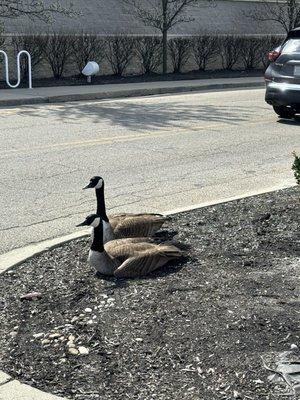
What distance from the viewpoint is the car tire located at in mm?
14047

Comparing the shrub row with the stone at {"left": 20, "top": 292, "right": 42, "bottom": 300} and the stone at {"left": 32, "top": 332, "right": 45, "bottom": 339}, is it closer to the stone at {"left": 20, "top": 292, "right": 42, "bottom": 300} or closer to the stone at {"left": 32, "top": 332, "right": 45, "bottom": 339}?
the stone at {"left": 20, "top": 292, "right": 42, "bottom": 300}

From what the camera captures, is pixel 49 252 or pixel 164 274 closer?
pixel 164 274

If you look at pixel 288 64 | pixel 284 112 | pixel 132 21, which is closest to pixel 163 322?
pixel 288 64

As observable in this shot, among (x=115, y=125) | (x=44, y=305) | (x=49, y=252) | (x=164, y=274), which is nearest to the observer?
(x=44, y=305)

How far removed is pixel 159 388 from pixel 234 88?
19.2 m

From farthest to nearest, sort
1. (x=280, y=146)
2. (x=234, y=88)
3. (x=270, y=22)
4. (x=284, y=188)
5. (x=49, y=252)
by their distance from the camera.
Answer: (x=270, y=22) < (x=234, y=88) < (x=280, y=146) < (x=284, y=188) < (x=49, y=252)

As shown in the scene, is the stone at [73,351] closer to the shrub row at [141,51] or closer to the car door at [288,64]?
the car door at [288,64]

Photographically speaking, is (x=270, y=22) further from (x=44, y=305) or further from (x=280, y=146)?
(x=44, y=305)

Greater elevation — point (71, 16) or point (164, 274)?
point (71, 16)

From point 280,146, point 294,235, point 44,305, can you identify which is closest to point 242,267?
point 294,235

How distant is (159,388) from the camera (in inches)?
Result: 135

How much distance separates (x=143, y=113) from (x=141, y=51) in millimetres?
10582

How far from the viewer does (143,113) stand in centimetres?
1487

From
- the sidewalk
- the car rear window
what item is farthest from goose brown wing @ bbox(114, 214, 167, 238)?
the sidewalk
